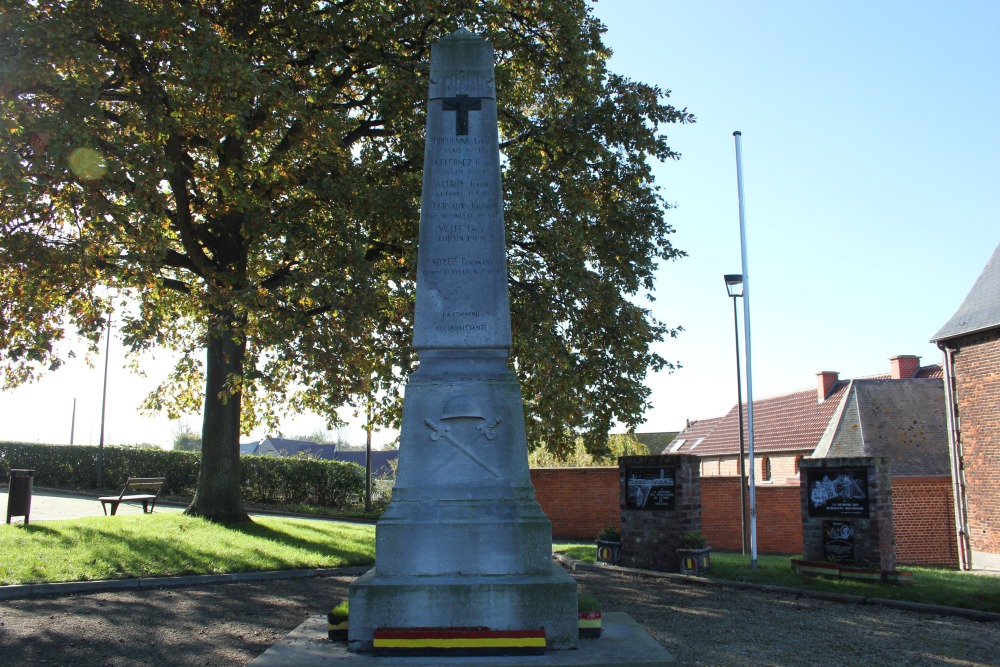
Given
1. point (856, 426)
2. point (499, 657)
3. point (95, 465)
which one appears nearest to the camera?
point (499, 657)

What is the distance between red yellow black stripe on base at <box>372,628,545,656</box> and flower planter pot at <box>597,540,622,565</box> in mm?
9149

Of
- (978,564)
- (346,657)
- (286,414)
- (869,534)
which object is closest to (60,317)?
(286,414)

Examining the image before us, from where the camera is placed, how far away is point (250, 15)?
47.3 ft

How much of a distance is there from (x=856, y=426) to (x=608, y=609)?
21.4 m

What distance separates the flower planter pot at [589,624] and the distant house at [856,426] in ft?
75.5

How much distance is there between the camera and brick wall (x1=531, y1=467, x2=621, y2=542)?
22.1 metres

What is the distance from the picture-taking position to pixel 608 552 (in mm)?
14969

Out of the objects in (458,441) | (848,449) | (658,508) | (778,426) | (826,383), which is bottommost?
(658,508)

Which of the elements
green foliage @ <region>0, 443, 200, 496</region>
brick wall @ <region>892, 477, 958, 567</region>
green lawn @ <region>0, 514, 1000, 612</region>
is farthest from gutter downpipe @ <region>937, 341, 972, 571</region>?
green foliage @ <region>0, 443, 200, 496</region>

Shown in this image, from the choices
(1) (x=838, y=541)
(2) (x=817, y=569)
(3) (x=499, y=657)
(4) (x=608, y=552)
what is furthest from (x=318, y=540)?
(3) (x=499, y=657)

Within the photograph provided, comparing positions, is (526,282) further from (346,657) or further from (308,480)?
(308,480)

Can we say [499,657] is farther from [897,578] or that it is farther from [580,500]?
[580,500]

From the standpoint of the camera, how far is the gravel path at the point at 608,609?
291 inches

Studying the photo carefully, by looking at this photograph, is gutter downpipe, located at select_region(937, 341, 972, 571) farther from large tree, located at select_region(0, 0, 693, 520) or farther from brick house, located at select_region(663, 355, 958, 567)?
large tree, located at select_region(0, 0, 693, 520)
